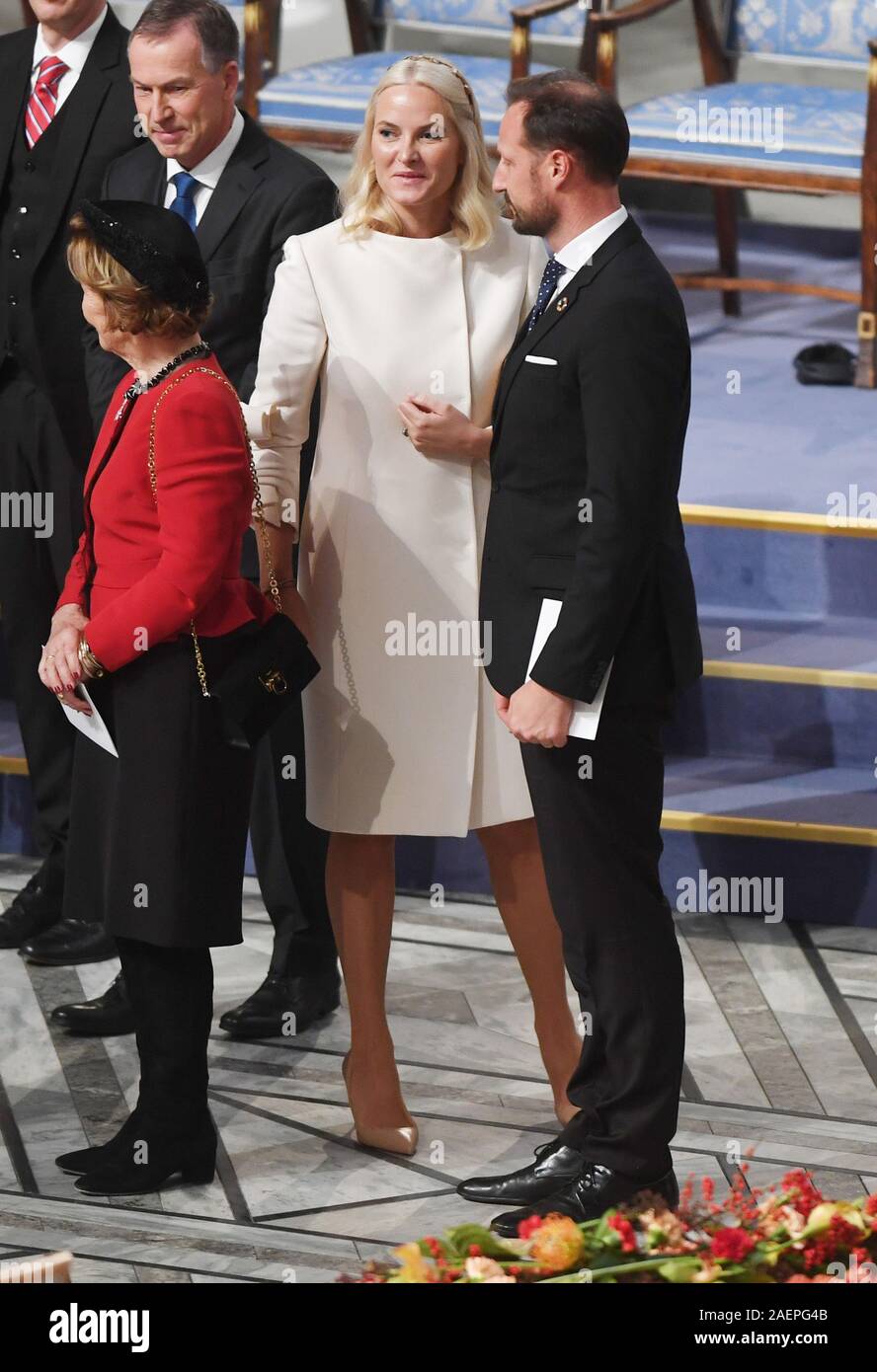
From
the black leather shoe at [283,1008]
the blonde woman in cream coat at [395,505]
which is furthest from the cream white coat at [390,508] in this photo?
the black leather shoe at [283,1008]

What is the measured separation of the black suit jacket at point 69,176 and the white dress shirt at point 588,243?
1.20 metres

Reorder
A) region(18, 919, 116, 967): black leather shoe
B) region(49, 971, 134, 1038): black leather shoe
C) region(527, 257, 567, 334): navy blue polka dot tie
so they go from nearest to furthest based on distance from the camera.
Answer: region(527, 257, 567, 334): navy blue polka dot tie
region(49, 971, 134, 1038): black leather shoe
region(18, 919, 116, 967): black leather shoe

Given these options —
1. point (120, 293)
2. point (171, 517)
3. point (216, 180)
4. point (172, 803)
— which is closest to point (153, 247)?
point (120, 293)

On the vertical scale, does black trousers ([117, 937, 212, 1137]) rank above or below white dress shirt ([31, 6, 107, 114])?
below

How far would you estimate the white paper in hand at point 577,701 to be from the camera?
2.41 m

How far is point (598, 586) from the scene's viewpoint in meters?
2.33

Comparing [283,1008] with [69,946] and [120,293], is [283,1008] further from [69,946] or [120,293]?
[120,293]

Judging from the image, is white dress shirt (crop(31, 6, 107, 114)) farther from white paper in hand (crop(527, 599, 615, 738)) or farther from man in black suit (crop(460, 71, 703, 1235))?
white paper in hand (crop(527, 599, 615, 738))

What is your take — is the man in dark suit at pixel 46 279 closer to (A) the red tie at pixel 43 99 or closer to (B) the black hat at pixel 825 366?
(A) the red tie at pixel 43 99

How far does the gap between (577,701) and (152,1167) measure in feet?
3.00

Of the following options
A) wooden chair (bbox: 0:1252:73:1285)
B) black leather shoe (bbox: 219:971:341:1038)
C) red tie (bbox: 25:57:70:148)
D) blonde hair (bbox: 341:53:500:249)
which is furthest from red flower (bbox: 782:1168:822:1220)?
red tie (bbox: 25:57:70:148)

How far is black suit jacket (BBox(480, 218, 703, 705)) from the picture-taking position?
231 cm
